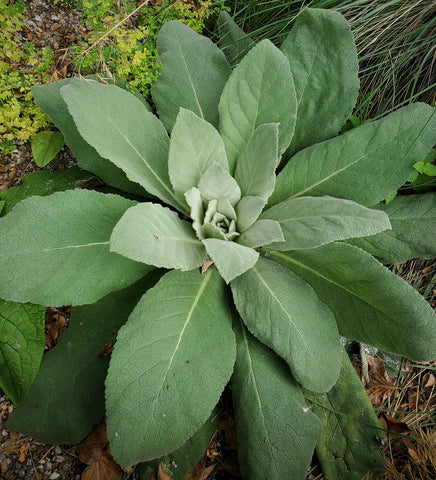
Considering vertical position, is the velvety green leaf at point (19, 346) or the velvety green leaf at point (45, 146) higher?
the velvety green leaf at point (45, 146)

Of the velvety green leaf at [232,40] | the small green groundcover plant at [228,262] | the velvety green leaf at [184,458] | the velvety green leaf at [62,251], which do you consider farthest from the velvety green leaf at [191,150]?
the velvety green leaf at [184,458]

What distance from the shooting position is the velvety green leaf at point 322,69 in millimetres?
1368

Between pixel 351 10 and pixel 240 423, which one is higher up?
pixel 351 10

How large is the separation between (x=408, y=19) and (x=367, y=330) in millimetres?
1590

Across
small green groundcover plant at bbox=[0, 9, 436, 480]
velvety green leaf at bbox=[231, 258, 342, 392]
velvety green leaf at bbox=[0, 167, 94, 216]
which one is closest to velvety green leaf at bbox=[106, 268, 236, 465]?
small green groundcover plant at bbox=[0, 9, 436, 480]

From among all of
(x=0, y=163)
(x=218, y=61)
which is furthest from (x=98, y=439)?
(x=218, y=61)

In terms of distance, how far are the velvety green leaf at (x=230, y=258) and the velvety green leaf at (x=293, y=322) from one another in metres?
0.24

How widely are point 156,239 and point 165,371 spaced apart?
438 mm

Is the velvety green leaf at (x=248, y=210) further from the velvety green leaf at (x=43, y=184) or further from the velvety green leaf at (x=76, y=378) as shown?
the velvety green leaf at (x=43, y=184)

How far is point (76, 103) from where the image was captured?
123 cm

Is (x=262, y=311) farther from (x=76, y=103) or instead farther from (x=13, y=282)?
(x=76, y=103)

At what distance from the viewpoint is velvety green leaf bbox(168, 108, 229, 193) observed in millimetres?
1204

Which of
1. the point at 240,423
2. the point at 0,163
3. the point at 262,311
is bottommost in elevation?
the point at 240,423

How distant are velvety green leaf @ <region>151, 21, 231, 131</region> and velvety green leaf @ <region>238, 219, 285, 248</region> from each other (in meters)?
0.59
